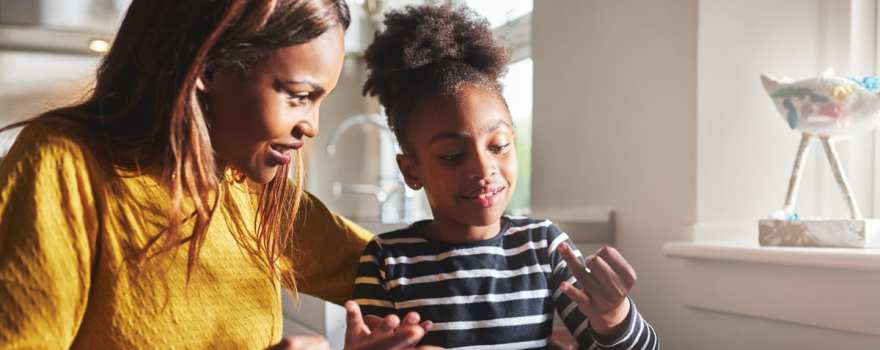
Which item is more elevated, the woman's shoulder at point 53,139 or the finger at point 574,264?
the woman's shoulder at point 53,139

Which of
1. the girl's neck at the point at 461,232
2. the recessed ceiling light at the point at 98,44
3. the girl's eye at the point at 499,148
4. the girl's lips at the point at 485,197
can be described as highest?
the recessed ceiling light at the point at 98,44

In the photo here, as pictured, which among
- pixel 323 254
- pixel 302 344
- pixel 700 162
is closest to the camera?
pixel 302 344

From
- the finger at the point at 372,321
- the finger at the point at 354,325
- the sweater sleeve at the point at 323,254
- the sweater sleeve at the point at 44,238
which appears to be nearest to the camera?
the sweater sleeve at the point at 44,238

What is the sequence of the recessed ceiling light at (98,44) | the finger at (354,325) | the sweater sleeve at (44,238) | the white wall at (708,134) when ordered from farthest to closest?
1. the recessed ceiling light at (98,44)
2. the white wall at (708,134)
3. the finger at (354,325)
4. the sweater sleeve at (44,238)

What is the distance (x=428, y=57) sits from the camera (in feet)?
3.18

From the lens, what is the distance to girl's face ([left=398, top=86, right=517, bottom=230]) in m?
0.91

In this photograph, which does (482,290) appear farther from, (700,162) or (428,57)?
(700,162)

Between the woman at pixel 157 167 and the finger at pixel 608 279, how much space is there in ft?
0.68

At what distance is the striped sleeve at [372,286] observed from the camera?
0.95 metres

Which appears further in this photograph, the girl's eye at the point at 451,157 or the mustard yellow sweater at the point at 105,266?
the girl's eye at the point at 451,157

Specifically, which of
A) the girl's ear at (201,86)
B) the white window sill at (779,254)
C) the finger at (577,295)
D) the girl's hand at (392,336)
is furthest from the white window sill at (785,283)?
the girl's ear at (201,86)

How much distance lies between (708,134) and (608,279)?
53 centimetres

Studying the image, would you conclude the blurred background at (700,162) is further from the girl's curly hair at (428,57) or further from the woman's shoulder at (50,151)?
the woman's shoulder at (50,151)

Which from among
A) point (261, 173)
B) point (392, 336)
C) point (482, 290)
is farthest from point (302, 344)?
point (482, 290)
